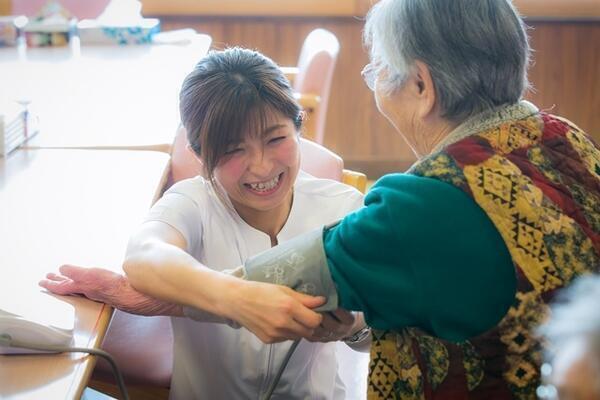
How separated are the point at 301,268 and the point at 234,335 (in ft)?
1.54

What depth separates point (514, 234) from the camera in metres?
1.31

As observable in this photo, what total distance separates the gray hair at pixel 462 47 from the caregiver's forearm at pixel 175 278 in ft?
1.46

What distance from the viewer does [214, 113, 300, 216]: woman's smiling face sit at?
71.7 inches

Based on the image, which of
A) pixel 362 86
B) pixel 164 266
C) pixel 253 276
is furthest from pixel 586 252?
pixel 362 86

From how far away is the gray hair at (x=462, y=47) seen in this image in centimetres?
140

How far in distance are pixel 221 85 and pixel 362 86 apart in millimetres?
3143

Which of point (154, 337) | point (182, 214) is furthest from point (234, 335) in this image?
point (154, 337)

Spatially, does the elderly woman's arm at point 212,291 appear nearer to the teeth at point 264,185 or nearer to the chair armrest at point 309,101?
the teeth at point 264,185

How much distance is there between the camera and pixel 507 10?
1.43 meters

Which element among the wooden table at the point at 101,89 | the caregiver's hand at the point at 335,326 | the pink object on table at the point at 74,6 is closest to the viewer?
the caregiver's hand at the point at 335,326

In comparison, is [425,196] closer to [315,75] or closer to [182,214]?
[182,214]

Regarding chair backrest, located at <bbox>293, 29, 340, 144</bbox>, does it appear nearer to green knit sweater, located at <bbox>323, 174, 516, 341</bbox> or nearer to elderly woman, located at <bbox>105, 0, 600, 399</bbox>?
elderly woman, located at <bbox>105, 0, 600, 399</bbox>

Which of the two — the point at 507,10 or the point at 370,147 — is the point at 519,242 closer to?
the point at 507,10

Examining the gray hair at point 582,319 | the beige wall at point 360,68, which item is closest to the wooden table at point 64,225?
the gray hair at point 582,319
